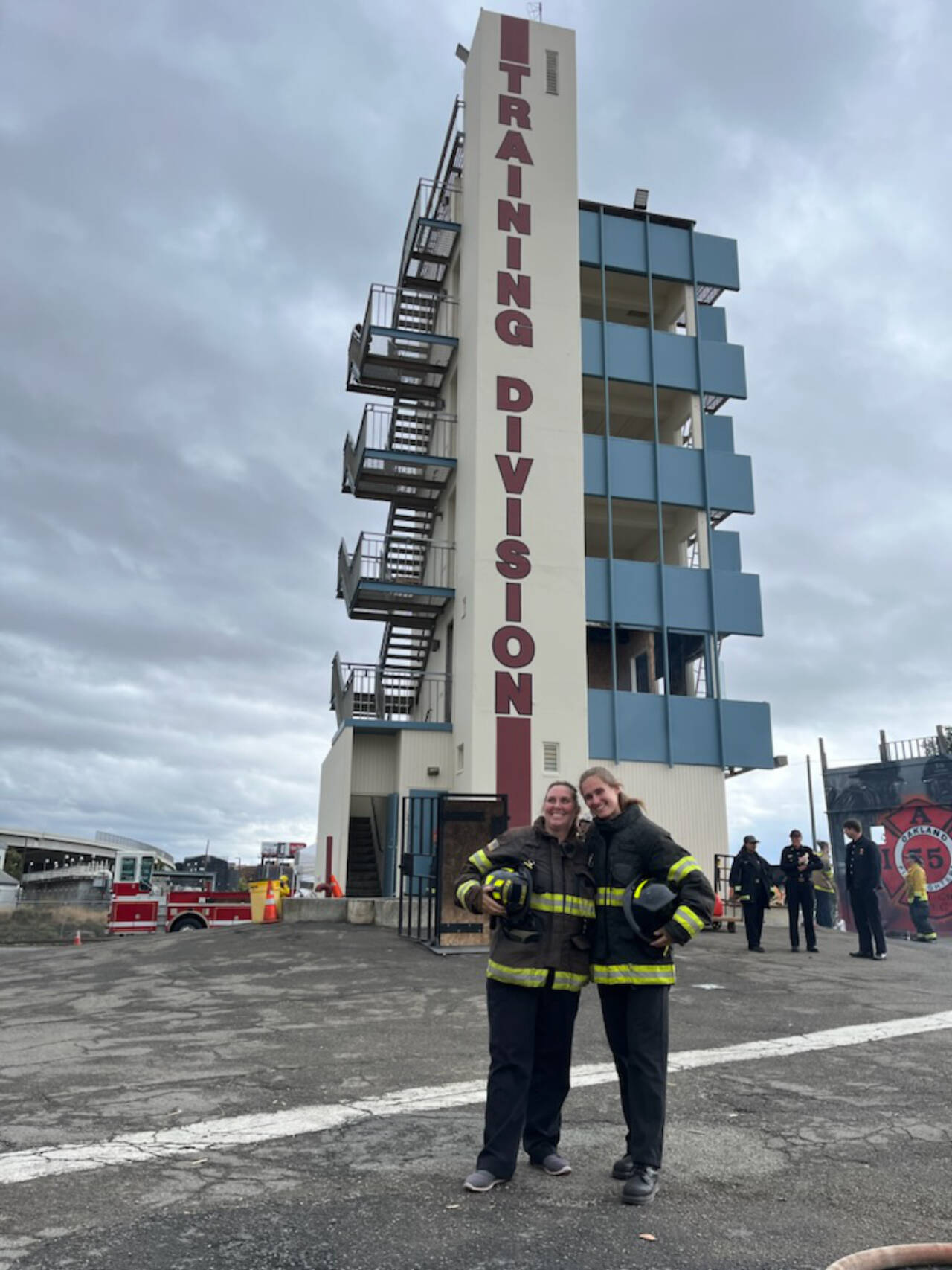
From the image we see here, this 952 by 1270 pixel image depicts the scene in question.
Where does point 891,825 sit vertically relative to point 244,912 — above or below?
above

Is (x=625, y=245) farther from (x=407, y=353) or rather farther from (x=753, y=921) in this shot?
(x=753, y=921)

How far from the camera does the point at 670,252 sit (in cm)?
2778

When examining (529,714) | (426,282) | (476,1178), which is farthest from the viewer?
(426,282)

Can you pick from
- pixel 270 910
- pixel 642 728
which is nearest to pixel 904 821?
pixel 642 728

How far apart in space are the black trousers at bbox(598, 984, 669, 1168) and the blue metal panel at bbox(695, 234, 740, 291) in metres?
26.4

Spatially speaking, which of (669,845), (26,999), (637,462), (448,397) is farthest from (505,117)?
(669,845)

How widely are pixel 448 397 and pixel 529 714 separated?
31.8 feet

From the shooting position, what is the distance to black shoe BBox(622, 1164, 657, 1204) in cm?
425

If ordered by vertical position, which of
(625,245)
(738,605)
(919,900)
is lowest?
(919,900)

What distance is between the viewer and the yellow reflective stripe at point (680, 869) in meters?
4.73

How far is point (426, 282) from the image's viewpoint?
28328 millimetres

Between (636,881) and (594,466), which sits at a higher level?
(594,466)

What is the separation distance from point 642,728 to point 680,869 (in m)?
19.0

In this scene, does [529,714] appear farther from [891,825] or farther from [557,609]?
[891,825]
